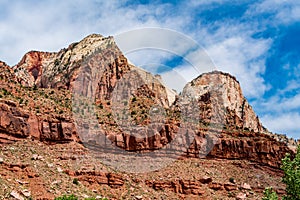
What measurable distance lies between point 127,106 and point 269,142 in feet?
93.7

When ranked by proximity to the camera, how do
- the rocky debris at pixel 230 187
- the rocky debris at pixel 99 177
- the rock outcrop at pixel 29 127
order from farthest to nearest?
the rocky debris at pixel 230 187 → the rock outcrop at pixel 29 127 → the rocky debris at pixel 99 177

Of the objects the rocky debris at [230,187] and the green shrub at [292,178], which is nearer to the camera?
the green shrub at [292,178]

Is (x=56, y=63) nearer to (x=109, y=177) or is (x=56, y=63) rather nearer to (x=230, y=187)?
(x=109, y=177)

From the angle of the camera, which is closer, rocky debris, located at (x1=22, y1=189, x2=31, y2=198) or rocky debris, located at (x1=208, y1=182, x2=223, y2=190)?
rocky debris, located at (x1=22, y1=189, x2=31, y2=198)

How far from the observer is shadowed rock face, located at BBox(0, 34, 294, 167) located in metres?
70.1

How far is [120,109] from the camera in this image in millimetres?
88312

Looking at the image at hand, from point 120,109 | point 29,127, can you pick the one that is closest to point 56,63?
point 120,109

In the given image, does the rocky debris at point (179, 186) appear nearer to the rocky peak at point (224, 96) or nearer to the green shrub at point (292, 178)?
the green shrub at point (292, 178)

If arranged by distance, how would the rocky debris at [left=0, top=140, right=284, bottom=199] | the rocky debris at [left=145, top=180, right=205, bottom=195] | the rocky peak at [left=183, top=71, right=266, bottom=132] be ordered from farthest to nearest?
the rocky peak at [left=183, top=71, right=266, bottom=132] < the rocky debris at [left=145, top=180, right=205, bottom=195] < the rocky debris at [left=0, top=140, right=284, bottom=199]

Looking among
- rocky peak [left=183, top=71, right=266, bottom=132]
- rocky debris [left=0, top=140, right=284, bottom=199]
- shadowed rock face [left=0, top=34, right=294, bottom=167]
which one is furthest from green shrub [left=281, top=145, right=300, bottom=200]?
rocky peak [left=183, top=71, right=266, bottom=132]

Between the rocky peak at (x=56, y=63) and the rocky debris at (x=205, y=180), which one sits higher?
the rocky peak at (x=56, y=63)

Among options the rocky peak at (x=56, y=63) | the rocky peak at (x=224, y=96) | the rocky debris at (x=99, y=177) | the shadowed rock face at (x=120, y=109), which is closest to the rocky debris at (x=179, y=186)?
the rocky debris at (x=99, y=177)

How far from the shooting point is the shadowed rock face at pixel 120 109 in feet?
230

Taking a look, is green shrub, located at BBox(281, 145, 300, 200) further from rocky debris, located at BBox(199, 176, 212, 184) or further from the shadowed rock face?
rocky debris, located at BBox(199, 176, 212, 184)
